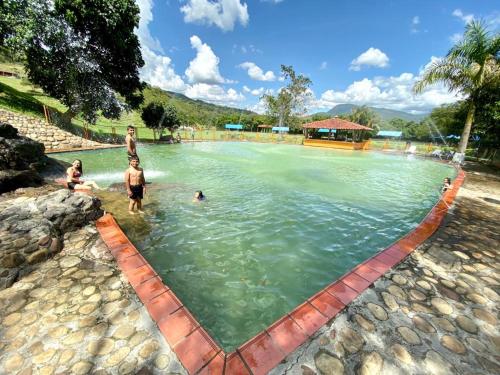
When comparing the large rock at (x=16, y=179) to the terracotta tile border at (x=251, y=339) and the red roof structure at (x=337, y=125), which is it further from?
the red roof structure at (x=337, y=125)

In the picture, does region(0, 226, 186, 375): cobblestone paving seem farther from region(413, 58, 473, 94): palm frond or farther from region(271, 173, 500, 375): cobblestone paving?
→ region(413, 58, 473, 94): palm frond

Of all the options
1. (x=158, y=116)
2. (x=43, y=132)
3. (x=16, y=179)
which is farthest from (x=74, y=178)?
(x=158, y=116)

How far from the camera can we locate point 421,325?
231 cm

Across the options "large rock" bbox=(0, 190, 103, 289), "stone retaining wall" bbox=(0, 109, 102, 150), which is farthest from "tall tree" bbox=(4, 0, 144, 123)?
"large rock" bbox=(0, 190, 103, 289)

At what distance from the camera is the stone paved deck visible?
1.83 m

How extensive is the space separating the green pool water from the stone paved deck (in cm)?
72

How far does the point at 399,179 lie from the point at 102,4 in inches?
855

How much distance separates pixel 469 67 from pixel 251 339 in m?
19.4

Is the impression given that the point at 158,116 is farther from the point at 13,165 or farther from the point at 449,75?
the point at 449,75

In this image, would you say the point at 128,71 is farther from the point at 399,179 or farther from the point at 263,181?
the point at 399,179

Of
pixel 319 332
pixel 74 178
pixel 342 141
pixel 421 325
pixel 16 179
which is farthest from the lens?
pixel 342 141

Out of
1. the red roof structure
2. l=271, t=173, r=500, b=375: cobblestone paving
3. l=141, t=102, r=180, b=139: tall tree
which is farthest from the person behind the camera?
the red roof structure

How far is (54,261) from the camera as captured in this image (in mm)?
3078

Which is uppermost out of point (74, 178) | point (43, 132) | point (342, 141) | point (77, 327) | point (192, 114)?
point (192, 114)
